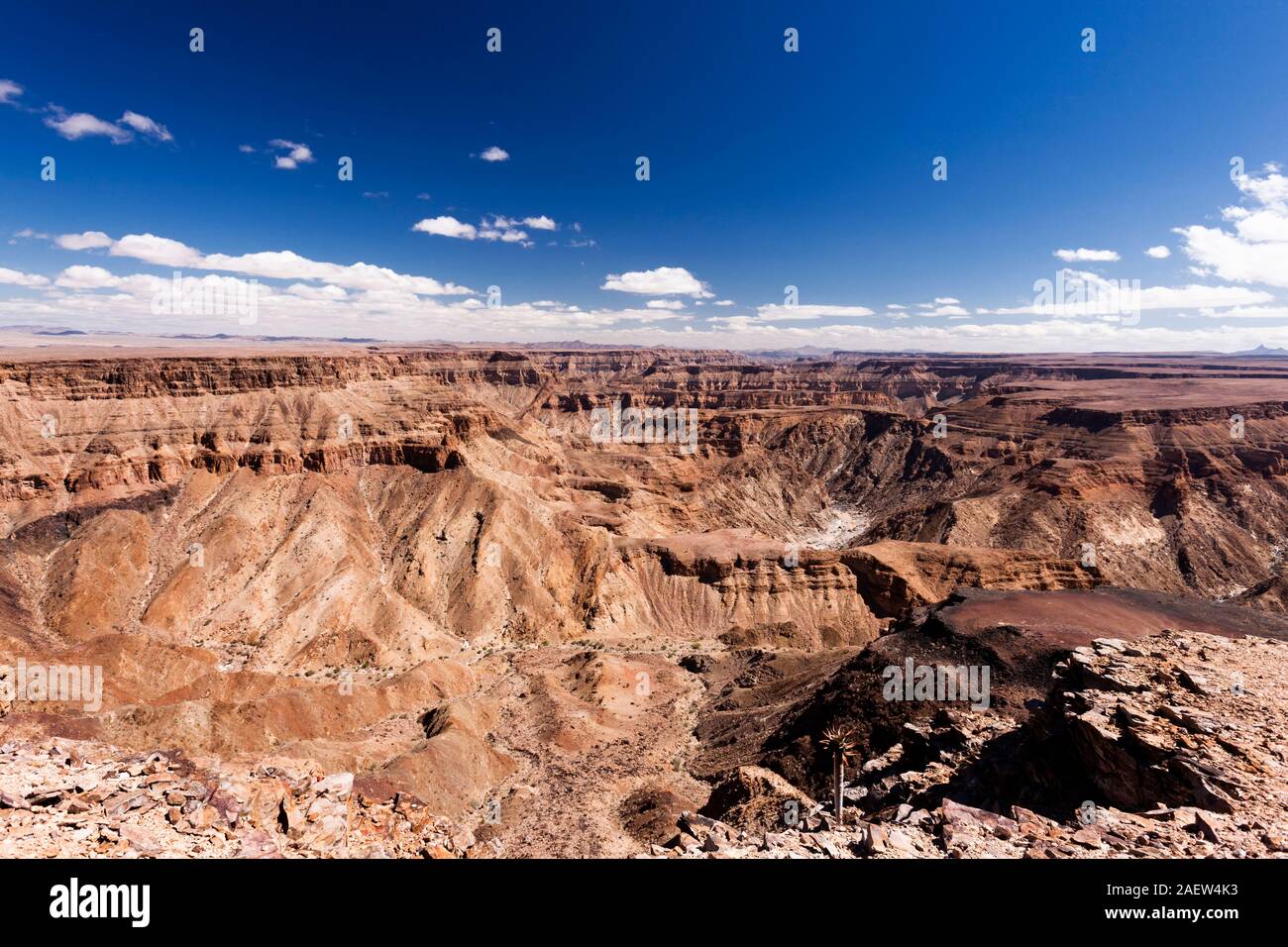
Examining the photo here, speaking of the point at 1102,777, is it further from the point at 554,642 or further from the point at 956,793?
the point at 554,642

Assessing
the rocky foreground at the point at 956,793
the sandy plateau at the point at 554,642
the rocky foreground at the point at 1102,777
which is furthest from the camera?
the sandy plateau at the point at 554,642

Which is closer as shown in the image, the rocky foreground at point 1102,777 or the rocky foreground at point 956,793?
the rocky foreground at point 956,793

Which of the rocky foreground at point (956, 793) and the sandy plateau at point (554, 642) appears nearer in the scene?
the rocky foreground at point (956, 793)

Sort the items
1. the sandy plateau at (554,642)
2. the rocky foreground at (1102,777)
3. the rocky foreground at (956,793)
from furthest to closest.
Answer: the sandy plateau at (554,642) < the rocky foreground at (1102,777) < the rocky foreground at (956,793)

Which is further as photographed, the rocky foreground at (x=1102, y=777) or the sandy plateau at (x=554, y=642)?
the sandy plateau at (x=554, y=642)

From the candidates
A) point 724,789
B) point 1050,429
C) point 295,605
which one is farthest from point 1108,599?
point 1050,429

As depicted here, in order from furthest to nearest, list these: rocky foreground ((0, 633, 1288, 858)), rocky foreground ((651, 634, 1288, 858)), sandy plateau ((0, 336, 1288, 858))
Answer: sandy plateau ((0, 336, 1288, 858)) → rocky foreground ((651, 634, 1288, 858)) → rocky foreground ((0, 633, 1288, 858))

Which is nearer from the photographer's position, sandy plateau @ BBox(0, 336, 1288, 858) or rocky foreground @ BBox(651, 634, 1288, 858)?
rocky foreground @ BBox(651, 634, 1288, 858)

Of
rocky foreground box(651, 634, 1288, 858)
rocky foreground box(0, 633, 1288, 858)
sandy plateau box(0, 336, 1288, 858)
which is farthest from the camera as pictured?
sandy plateau box(0, 336, 1288, 858)
